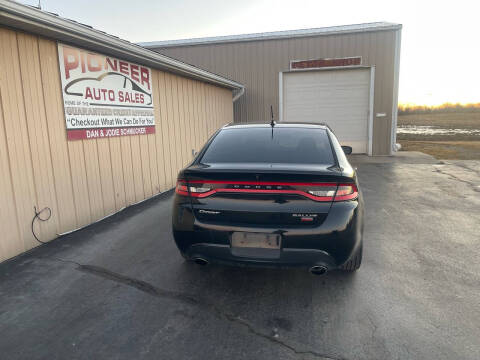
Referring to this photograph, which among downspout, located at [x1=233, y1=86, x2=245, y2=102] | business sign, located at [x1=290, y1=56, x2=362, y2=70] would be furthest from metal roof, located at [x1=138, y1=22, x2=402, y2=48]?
downspout, located at [x1=233, y1=86, x2=245, y2=102]

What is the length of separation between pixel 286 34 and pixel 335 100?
322 cm

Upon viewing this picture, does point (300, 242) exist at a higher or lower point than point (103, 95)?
lower

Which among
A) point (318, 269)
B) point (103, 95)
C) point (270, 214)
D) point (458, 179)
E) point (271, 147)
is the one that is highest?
point (103, 95)

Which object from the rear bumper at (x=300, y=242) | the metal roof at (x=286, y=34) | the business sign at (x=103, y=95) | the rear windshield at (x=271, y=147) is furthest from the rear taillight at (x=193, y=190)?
the metal roof at (x=286, y=34)

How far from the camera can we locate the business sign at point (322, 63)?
12781mm

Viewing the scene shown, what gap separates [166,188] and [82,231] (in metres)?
2.82

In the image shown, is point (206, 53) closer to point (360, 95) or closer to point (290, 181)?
point (360, 95)

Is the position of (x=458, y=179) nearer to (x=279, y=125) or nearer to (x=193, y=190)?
(x=279, y=125)

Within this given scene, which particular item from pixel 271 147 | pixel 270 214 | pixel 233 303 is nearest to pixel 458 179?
pixel 271 147

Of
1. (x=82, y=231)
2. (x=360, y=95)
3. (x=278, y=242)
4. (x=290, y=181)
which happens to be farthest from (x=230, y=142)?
(x=360, y=95)

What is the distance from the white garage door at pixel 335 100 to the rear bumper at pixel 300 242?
10758 mm

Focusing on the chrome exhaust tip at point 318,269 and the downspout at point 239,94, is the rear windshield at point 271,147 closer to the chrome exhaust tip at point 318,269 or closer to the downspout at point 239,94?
the chrome exhaust tip at point 318,269

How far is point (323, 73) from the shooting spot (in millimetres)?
13188

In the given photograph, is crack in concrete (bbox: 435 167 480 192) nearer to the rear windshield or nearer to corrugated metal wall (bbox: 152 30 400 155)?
corrugated metal wall (bbox: 152 30 400 155)
